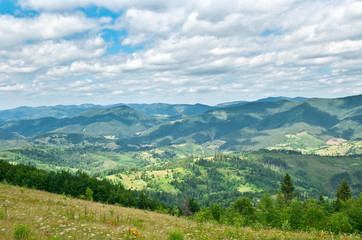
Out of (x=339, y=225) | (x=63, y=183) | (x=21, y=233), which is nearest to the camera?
(x=21, y=233)

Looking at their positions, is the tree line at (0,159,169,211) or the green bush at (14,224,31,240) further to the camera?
the tree line at (0,159,169,211)

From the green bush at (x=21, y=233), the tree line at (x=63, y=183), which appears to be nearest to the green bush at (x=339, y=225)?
the green bush at (x=21, y=233)

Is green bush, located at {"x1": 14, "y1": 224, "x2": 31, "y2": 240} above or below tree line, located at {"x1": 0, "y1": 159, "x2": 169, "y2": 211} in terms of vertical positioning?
above

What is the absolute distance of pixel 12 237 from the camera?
12812 mm

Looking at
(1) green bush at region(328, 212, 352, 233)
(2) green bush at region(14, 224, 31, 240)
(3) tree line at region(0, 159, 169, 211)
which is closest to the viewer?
(2) green bush at region(14, 224, 31, 240)

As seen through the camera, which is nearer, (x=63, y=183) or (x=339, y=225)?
(x=339, y=225)

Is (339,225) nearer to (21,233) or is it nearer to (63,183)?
(21,233)

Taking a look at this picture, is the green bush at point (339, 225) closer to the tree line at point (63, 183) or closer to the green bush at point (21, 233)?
the green bush at point (21, 233)

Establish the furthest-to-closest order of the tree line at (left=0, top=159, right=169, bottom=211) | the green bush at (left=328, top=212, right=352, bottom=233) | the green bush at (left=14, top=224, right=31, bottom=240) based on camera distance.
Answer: the tree line at (left=0, top=159, right=169, bottom=211), the green bush at (left=328, top=212, right=352, bottom=233), the green bush at (left=14, top=224, right=31, bottom=240)

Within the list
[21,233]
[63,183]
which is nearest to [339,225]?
[21,233]

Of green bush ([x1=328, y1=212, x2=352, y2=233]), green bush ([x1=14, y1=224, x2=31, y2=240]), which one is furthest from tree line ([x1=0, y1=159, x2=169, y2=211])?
green bush ([x1=14, y1=224, x2=31, y2=240])

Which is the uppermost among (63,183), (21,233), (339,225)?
(21,233)

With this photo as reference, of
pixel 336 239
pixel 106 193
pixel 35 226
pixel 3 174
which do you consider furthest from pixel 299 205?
pixel 3 174

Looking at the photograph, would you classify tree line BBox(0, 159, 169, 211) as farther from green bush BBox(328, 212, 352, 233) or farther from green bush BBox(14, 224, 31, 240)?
green bush BBox(14, 224, 31, 240)
